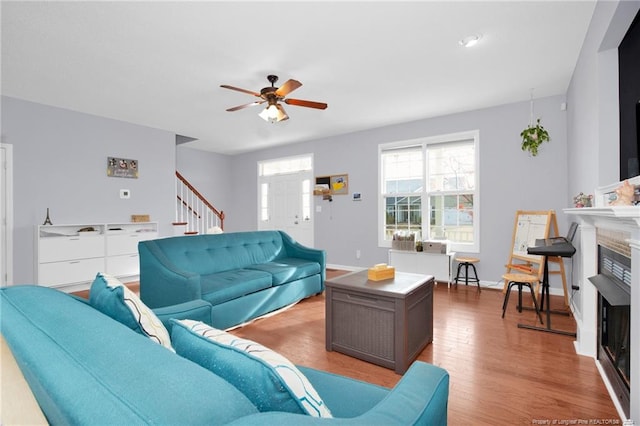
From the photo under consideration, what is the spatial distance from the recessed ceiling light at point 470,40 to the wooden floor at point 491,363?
2719mm

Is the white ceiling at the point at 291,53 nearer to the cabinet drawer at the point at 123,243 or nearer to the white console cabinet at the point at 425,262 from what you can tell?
the cabinet drawer at the point at 123,243

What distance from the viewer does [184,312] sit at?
5.73 feet

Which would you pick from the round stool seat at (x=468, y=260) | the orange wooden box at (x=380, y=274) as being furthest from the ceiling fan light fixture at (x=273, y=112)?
the round stool seat at (x=468, y=260)

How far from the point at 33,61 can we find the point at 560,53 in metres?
5.37

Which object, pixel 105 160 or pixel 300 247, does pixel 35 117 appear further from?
pixel 300 247

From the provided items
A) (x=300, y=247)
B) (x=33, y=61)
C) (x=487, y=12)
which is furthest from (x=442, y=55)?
(x=33, y=61)

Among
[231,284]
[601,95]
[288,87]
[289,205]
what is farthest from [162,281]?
[289,205]

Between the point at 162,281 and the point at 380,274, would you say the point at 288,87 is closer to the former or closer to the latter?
the point at 380,274

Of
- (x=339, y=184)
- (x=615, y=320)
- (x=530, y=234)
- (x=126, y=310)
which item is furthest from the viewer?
(x=339, y=184)

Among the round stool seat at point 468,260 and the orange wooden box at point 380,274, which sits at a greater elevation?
the orange wooden box at point 380,274

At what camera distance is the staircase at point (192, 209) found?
21.8 feet

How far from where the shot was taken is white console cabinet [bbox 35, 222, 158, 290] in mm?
4238

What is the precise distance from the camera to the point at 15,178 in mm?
4238

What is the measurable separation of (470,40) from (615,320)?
2.48 meters
